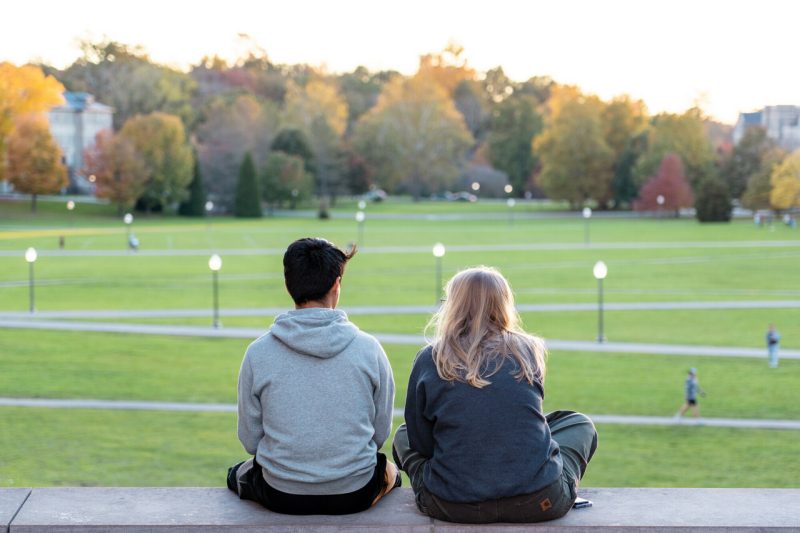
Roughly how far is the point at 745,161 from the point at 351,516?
289 ft

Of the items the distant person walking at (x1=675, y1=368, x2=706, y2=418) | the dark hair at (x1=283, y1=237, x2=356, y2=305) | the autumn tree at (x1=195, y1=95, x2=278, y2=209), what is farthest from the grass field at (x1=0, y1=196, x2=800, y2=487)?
the autumn tree at (x1=195, y1=95, x2=278, y2=209)

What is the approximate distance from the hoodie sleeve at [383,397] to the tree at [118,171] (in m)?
82.1

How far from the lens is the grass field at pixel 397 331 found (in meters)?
16.3

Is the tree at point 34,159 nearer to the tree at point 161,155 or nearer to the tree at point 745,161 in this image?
the tree at point 161,155

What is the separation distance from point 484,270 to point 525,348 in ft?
1.14

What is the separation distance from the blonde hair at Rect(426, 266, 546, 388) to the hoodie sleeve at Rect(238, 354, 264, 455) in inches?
29.7

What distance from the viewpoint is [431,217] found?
292 ft

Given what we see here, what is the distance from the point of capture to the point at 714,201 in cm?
8431

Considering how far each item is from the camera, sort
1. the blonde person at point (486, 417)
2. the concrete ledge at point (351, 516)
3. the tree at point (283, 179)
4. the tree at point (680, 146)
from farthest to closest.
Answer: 1. the tree at point (680, 146)
2. the tree at point (283, 179)
3. the blonde person at point (486, 417)
4. the concrete ledge at point (351, 516)

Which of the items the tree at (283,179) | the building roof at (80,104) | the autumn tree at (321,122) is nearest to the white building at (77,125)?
the building roof at (80,104)

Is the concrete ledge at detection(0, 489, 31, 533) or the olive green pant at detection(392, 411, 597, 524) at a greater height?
the olive green pant at detection(392, 411, 597, 524)

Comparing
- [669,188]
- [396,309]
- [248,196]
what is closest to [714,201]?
[669,188]

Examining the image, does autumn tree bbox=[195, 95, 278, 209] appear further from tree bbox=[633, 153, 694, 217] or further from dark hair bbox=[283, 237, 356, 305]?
dark hair bbox=[283, 237, 356, 305]

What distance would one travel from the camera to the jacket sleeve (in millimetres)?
4324
